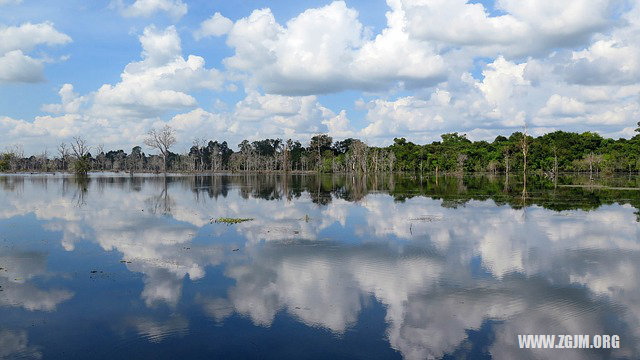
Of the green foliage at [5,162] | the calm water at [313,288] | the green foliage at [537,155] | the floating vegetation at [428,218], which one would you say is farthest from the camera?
the green foliage at [5,162]

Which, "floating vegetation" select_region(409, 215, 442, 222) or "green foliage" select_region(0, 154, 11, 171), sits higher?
"green foliage" select_region(0, 154, 11, 171)

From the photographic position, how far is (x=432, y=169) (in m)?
156

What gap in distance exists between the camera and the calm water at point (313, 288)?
30.5 ft

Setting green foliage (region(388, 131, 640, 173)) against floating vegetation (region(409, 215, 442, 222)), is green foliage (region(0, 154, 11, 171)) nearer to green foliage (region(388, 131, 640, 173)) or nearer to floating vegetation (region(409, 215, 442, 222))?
green foliage (region(388, 131, 640, 173))

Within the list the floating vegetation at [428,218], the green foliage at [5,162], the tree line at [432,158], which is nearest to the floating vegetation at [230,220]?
the floating vegetation at [428,218]

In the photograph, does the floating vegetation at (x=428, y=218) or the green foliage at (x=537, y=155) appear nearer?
the floating vegetation at (x=428, y=218)

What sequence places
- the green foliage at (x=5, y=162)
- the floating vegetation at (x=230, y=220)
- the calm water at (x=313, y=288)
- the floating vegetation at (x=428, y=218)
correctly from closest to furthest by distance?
1. the calm water at (x=313, y=288)
2. the floating vegetation at (x=230, y=220)
3. the floating vegetation at (x=428, y=218)
4. the green foliage at (x=5, y=162)

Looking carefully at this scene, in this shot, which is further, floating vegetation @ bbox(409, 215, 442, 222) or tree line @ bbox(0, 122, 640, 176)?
tree line @ bbox(0, 122, 640, 176)

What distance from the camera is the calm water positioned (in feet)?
30.5

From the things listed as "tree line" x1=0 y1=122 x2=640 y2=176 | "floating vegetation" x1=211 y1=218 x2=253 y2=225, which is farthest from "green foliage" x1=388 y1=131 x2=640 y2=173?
"floating vegetation" x1=211 y1=218 x2=253 y2=225

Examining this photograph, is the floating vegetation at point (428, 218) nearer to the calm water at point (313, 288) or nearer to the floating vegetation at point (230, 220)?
the calm water at point (313, 288)

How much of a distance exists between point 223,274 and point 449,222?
15.2 meters

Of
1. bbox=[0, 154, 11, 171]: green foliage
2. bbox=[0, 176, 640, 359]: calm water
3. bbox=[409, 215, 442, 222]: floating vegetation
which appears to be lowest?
bbox=[0, 176, 640, 359]: calm water

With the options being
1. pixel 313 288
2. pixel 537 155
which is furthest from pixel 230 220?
pixel 537 155
